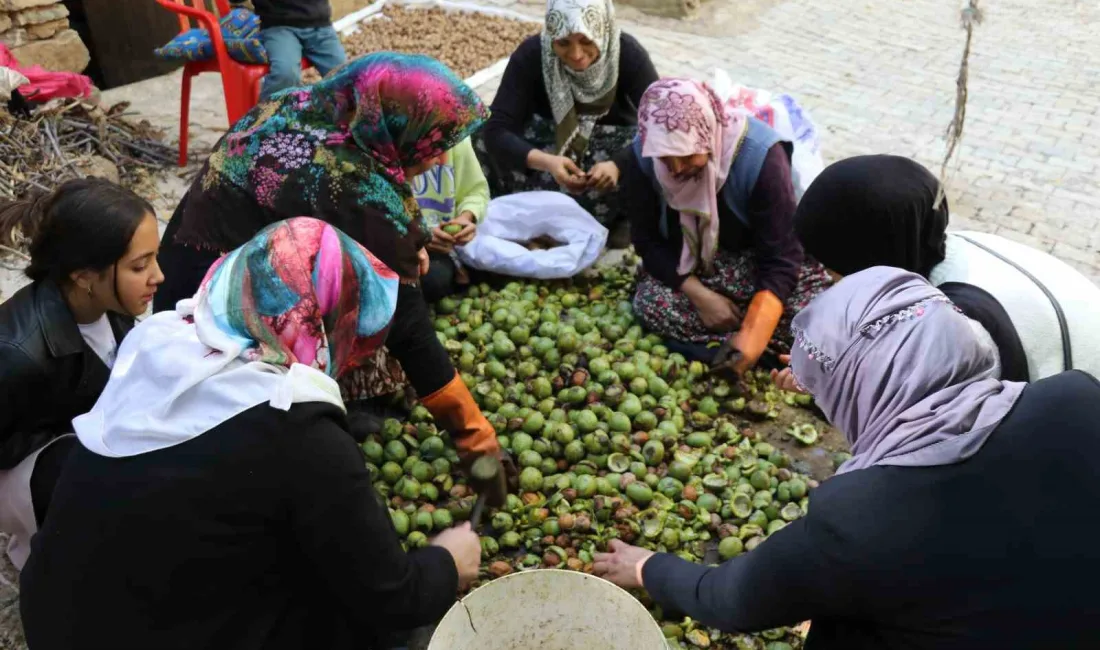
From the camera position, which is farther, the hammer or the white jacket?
the hammer

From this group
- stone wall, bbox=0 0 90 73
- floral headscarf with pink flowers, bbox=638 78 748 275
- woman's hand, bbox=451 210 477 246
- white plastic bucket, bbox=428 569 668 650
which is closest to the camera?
white plastic bucket, bbox=428 569 668 650

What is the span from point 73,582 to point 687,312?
2460 mm

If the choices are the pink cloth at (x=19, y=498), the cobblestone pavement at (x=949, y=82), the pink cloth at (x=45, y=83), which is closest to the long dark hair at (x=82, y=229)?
the pink cloth at (x=19, y=498)

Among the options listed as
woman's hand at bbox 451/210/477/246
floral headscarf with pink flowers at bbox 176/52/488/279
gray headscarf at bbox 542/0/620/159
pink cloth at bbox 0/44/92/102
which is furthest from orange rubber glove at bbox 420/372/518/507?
pink cloth at bbox 0/44/92/102

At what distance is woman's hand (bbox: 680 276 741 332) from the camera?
346cm

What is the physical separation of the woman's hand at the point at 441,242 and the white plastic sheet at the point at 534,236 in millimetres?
237

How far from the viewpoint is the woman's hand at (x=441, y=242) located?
355cm

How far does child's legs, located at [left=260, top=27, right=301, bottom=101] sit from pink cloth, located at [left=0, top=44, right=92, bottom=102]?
47.6 inches

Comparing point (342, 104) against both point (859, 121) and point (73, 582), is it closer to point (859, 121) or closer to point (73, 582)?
point (73, 582)

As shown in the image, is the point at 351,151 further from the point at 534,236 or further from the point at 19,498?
the point at 534,236

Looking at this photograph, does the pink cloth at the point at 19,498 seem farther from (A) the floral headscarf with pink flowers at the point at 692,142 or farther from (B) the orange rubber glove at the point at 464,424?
(A) the floral headscarf with pink flowers at the point at 692,142

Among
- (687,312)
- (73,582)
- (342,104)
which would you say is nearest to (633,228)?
(687,312)

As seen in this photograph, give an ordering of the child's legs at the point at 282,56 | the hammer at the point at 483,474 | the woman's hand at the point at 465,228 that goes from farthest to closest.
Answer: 1. the child's legs at the point at 282,56
2. the woman's hand at the point at 465,228
3. the hammer at the point at 483,474

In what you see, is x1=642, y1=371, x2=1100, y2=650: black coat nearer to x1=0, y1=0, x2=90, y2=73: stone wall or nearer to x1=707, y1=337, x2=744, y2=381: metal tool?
x1=707, y1=337, x2=744, y2=381: metal tool
